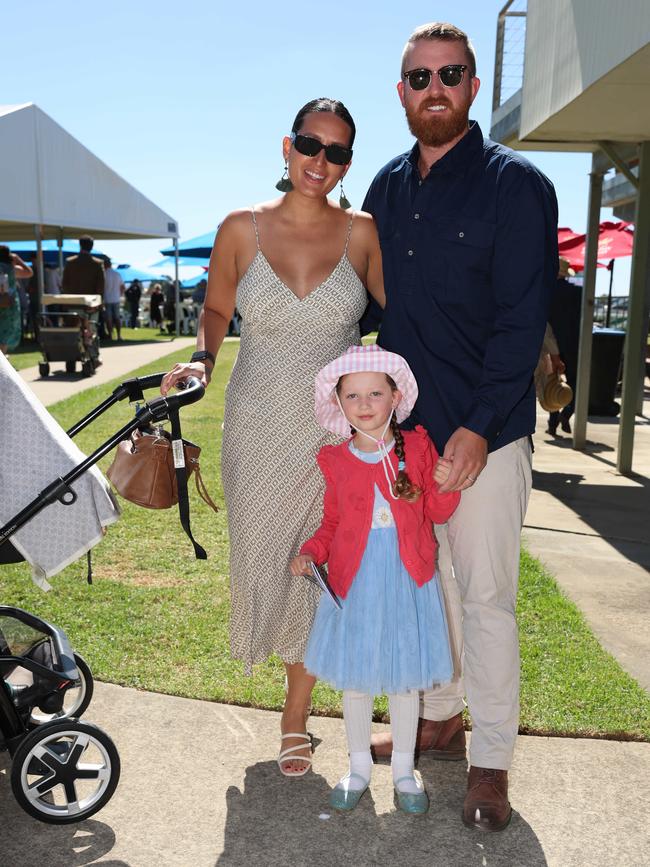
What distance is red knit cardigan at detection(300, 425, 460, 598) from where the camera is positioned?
3.04 metres

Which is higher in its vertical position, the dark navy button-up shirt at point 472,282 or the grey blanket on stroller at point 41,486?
the dark navy button-up shirt at point 472,282

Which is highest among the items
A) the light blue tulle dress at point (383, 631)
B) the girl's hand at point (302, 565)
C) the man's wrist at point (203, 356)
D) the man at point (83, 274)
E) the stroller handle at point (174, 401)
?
the man at point (83, 274)

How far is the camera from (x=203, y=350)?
11.6 ft

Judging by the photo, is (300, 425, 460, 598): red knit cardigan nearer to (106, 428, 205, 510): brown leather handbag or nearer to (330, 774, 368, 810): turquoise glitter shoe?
(106, 428, 205, 510): brown leather handbag

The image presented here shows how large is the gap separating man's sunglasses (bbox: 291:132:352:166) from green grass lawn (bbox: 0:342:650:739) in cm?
144

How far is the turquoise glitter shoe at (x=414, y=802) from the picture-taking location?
312cm

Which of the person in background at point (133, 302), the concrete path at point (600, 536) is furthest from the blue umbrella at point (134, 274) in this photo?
the concrete path at point (600, 536)

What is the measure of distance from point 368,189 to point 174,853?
7.46 ft

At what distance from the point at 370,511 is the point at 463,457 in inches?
14.0

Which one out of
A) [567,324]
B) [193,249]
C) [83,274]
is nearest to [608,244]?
[567,324]

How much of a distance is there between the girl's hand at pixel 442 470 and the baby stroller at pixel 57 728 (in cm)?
79

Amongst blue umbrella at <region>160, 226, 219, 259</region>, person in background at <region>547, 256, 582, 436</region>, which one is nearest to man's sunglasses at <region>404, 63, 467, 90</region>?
person in background at <region>547, 256, 582, 436</region>

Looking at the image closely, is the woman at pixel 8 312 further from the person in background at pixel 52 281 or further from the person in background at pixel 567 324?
the person in background at pixel 52 281

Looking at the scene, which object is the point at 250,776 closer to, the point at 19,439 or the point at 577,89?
the point at 19,439
